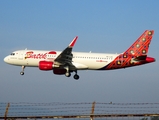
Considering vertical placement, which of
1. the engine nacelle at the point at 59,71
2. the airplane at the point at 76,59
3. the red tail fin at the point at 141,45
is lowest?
the engine nacelle at the point at 59,71

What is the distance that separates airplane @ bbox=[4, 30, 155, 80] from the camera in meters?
73.6

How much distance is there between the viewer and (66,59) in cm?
7488

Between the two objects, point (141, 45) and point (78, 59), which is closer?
point (78, 59)

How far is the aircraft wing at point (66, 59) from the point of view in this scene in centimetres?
7312

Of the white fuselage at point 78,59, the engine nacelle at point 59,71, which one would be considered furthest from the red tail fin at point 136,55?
the engine nacelle at point 59,71

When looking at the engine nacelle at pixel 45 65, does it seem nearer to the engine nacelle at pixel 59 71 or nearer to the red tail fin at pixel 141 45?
the engine nacelle at pixel 59 71

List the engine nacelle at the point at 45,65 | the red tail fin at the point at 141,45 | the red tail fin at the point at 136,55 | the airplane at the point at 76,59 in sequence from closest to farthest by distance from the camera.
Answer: the red tail fin at the point at 136,55, the engine nacelle at the point at 45,65, the airplane at the point at 76,59, the red tail fin at the point at 141,45

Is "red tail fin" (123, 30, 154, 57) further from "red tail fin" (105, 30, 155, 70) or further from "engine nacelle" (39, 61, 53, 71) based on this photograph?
"engine nacelle" (39, 61, 53, 71)

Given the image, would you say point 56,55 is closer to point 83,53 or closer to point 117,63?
point 83,53

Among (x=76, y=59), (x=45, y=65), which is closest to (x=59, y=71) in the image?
(x=76, y=59)

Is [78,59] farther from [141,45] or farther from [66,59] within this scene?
[141,45]

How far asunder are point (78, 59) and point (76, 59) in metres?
0.48

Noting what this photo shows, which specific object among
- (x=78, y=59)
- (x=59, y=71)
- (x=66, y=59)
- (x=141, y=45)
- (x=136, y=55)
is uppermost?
(x=141, y=45)

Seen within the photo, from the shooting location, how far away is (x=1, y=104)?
27094 millimetres
